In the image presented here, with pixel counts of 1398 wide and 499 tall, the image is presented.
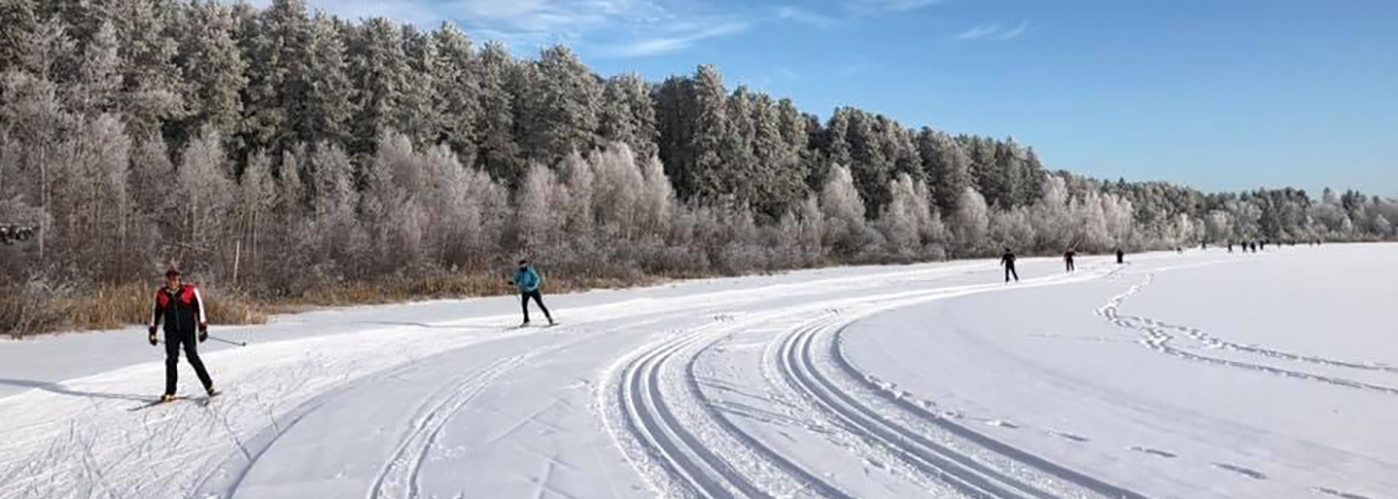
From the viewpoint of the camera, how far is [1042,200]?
307 ft

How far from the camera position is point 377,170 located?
3672 centimetres

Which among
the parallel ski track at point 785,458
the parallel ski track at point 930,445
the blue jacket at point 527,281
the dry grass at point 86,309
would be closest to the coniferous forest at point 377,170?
the dry grass at point 86,309

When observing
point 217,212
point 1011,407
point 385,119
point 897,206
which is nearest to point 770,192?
point 897,206

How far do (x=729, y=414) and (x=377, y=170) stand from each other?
1263 inches

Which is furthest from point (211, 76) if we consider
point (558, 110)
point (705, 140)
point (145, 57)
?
point (705, 140)

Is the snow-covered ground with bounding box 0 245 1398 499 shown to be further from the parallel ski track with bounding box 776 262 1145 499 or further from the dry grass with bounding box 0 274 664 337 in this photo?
the dry grass with bounding box 0 274 664 337

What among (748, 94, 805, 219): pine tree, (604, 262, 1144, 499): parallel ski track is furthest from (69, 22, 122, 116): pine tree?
(748, 94, 805, 219): pine tree

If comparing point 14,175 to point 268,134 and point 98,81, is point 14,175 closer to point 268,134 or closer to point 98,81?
point 98,81

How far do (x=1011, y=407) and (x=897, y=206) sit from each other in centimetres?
6219

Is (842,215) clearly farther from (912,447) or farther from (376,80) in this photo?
(912,447)

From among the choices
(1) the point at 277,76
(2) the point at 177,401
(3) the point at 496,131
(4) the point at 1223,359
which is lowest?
(4) the point at 1223,359

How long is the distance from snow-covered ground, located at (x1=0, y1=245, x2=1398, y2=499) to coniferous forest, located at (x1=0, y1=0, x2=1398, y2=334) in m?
8.07

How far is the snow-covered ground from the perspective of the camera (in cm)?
595

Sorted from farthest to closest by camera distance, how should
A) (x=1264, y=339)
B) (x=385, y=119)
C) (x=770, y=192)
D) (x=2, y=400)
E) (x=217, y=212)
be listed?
(x=770, y=192) → (x=385, y=119) → (x=217, y=212) → (x=1264, y=339) → (x=2, y=400)
